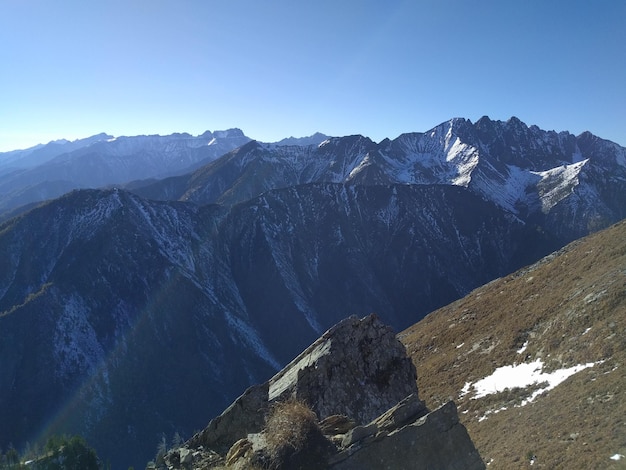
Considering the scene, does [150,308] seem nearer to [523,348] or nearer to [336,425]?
[523,348]

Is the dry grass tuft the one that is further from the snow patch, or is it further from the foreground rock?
the snow patch

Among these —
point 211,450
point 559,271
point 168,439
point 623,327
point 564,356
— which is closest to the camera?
point 211,450

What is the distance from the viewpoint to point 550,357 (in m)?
32.2

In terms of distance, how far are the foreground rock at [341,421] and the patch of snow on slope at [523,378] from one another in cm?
1266

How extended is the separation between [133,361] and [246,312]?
5037 centimetres

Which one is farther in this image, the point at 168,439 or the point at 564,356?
the point at 168,439

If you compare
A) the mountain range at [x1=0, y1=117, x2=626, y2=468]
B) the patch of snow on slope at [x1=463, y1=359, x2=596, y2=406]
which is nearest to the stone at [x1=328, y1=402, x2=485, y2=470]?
the patch of snow on slope at [x1=463, y1=359, x2=596, y2=406]

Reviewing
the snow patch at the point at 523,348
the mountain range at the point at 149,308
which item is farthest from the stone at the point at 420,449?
the mountain range at the point at 149,308

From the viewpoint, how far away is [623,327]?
28.7 metres

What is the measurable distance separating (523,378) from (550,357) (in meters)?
2.65

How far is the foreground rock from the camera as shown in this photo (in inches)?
494

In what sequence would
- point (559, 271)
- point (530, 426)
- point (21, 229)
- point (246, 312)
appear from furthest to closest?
point (246, 312)
point (21, 229)
point (559, 271)
point (530, 426)

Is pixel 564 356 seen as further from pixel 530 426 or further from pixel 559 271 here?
pixel 559 271

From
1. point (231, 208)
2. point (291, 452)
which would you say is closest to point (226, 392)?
point (231, 208)
